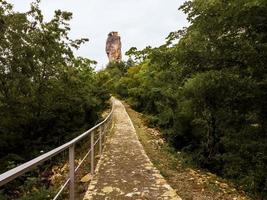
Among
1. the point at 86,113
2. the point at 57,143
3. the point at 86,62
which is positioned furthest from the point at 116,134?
the point at 86,113

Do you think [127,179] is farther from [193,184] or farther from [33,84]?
[33,84]

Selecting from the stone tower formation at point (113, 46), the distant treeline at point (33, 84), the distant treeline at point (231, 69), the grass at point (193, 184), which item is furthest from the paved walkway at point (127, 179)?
the stone tower formation at point (113, 46)

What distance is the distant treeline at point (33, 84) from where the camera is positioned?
560 inches

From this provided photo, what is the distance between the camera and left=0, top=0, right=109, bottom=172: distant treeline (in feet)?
46.7

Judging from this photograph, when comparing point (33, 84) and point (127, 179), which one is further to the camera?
point (33, 84)

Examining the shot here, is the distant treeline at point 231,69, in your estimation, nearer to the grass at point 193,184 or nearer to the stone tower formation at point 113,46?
the grass at point 193,184

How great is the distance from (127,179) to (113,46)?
306 ft

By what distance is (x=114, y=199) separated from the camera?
5258 millimetres

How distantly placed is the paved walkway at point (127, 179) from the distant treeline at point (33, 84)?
675 centimetres

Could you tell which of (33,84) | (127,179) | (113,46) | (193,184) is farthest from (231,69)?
(113,46)

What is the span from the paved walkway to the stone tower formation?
8791cm

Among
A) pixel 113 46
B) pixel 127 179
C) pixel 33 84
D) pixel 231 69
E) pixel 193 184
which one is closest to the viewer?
pixel 127 179

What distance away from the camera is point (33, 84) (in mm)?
15305

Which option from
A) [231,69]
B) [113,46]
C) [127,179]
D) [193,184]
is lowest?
[193,184]
